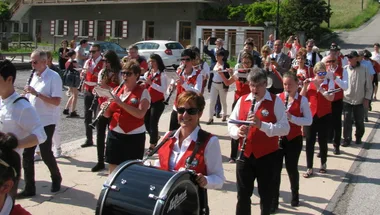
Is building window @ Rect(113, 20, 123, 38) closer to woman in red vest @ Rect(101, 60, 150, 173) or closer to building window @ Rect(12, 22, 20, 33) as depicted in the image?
building window @ Rect(12, 22, 20, 33)

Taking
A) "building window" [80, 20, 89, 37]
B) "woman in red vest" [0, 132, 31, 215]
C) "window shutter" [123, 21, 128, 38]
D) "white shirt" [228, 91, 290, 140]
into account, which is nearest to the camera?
"woman in red vest" [0, 132, 31, 215]

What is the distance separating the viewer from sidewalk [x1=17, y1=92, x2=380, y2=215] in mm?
5480

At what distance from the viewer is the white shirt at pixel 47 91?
5746mm

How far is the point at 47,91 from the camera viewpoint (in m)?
5.74

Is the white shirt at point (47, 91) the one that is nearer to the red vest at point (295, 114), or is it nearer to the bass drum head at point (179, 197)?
the red vest at point (295, 114)

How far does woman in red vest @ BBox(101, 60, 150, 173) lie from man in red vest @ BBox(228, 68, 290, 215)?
1192mm

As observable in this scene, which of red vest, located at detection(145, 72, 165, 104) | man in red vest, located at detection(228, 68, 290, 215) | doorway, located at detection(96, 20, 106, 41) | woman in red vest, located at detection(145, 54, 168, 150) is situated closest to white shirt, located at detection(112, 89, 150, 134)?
man in red vest, located at detection(228, 68, 290, 215)

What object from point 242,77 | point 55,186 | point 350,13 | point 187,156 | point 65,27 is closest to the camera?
point 187,156

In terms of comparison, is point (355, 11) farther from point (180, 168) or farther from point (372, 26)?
point (180, 168)

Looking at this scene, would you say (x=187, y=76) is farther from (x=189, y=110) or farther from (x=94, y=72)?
(x=189, y=110)

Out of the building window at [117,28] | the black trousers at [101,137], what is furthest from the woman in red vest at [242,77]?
the building window at [117,28]

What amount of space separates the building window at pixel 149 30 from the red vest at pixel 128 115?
1292 inches

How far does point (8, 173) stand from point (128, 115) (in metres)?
2.78

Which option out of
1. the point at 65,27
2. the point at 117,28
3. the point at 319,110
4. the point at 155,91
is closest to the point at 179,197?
the point at 319,110
